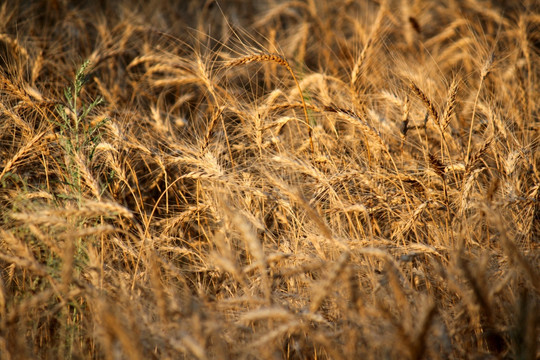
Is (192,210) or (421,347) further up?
(421,347)

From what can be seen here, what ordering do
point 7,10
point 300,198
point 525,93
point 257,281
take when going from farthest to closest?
point 7,10 < point 525,93 < point 257,281 < point 300,198

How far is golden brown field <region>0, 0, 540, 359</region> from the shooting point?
1.44m

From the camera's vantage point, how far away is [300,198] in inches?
64.1

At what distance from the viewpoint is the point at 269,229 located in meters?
2.44

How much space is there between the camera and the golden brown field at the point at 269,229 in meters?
1.44

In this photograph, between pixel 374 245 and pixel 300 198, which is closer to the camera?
pixel 300 198

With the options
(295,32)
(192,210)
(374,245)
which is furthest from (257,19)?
(374,245)

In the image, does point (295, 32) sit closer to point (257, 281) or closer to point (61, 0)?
point (61, 0)

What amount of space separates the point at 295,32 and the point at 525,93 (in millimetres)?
2150

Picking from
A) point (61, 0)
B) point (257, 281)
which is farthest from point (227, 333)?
point (61, 0)

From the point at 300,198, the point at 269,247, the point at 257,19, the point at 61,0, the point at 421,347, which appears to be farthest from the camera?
the point at 257,19

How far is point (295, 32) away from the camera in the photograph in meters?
4.33

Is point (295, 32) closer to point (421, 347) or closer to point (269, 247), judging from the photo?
point (269, 247)

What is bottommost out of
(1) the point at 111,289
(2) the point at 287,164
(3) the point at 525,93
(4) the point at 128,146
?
(1) the point at 111,289
